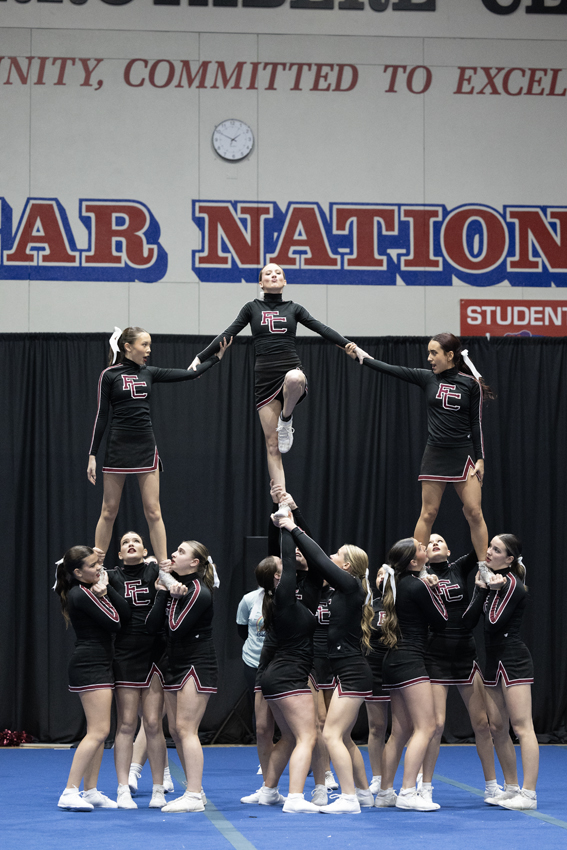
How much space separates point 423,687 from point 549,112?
23.1 ft

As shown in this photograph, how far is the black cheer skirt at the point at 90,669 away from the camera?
611cm

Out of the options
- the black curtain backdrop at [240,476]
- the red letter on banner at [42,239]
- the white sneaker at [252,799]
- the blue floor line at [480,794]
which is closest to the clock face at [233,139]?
the red letter on banner at [42,239]

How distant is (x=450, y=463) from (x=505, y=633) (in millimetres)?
1192

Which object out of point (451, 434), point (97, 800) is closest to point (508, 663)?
point (451, 434)

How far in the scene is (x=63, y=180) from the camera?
404 inches

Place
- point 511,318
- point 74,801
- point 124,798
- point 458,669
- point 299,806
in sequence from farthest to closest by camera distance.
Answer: point 511,318, point 458,669, point 124,798, point 74,801, point 299,806

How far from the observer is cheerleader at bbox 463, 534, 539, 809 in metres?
6.24

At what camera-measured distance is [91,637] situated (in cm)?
620

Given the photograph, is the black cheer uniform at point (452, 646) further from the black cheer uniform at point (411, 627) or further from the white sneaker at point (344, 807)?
the white sneaker at point (344, 807)

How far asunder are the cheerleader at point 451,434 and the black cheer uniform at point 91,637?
85.2 inches

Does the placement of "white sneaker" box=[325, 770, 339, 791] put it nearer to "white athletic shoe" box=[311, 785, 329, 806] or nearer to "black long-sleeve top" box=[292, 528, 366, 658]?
"white athletic shoe" box=[311, 785, 329, 806]

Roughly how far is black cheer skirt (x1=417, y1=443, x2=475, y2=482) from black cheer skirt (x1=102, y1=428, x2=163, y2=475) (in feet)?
6.20

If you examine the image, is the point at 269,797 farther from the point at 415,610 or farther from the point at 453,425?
the point at 453,425

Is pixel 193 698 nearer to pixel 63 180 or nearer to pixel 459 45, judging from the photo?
pixel 63 180
